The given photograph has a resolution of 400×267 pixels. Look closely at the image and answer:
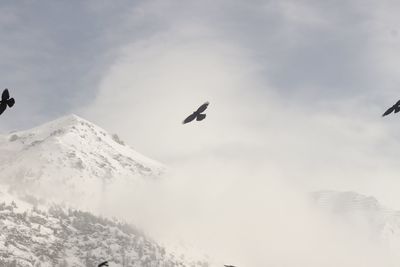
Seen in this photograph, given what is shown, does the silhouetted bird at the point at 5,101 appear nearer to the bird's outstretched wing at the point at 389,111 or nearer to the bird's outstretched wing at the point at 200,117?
the bird's outstretched wing at the point at 200,117

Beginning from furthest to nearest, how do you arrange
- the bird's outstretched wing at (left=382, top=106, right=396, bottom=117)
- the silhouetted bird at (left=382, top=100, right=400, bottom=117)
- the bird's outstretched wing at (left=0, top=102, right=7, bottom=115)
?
the silhouetted bird at (left=382, top=100, right=400, bottom=117) < the bird's outstretched wing at (left=382, top=106, right=396, bottom=117) < the bird's outstretched wing at (left=0, top=102, right=7, bottom=115)

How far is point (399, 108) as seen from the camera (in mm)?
43875

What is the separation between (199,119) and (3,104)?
10.3 metres

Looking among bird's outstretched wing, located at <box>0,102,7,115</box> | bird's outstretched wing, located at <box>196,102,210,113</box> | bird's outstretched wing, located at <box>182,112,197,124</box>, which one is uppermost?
bird's outstretched wing, located at <box>196,102,210,113</box>

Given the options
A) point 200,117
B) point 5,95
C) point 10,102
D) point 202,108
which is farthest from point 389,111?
point 5,95

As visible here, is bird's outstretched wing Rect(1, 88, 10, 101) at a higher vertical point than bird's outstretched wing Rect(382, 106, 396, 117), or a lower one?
lower

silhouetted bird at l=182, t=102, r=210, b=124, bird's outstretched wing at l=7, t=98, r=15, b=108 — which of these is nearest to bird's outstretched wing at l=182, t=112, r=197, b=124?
silhouetted bird at l=182, t=102, r=210, b=124

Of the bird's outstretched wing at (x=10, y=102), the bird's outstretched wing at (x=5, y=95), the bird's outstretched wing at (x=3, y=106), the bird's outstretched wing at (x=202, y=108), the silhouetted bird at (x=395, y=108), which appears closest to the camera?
the bird's outstretched wing at (x=3, y=106)

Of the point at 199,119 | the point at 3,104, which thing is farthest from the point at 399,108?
the point at 3,104

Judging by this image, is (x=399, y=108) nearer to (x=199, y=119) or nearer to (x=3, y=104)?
(x=199, y=119)

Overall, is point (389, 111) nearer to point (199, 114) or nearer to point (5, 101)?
point (199, 114)

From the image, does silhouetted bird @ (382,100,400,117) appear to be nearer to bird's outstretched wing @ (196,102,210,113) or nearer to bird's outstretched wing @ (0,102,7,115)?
bird's outstretched wing @ (196,102,210,113)

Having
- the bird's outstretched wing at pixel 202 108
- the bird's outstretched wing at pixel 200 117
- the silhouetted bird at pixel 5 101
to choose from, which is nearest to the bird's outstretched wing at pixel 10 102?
the silhouetted bird at pixel 5 101

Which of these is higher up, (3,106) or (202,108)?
(202,108)
